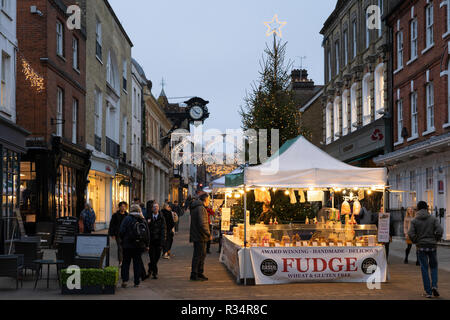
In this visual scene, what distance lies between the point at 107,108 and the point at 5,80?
15.4 m

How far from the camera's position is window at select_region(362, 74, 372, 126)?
34744mm

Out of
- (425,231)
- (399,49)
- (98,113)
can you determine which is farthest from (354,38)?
(425,231)

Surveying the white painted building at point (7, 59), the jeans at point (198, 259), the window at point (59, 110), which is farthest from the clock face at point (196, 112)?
the jeans at point (198, 259)

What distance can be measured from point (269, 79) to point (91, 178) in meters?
12.1

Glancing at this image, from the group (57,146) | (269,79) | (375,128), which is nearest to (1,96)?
(57,146)

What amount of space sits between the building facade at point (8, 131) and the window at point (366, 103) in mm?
20357

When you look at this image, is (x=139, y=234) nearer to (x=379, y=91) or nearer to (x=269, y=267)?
(x=269, y=267)

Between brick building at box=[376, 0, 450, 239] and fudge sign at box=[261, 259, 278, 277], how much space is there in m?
9.39

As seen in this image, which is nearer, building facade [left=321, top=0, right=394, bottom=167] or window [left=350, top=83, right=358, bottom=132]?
building facade [left=321, top=0, right=394, bottom=167]

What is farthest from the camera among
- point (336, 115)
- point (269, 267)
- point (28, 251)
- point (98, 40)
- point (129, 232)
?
point (336, 115)

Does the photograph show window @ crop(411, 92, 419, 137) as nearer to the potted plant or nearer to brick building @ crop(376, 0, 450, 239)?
brick building @ crop(376, 0, 450, 239)

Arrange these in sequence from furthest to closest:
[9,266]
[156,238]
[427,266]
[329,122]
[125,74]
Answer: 1. [329,122]
2. [125,74]
3. [156,238]
4. [9,266]
5. [427,266]

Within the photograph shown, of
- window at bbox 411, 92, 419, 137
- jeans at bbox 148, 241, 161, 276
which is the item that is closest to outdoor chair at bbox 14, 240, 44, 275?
jeans at bbox 148, 241, 161, 276

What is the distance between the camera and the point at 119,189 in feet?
129
